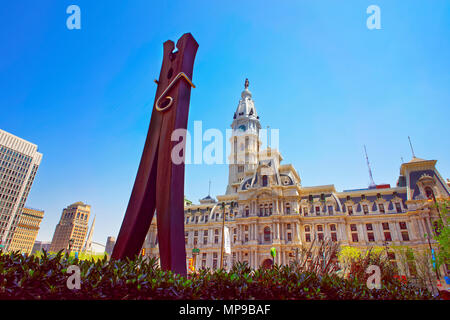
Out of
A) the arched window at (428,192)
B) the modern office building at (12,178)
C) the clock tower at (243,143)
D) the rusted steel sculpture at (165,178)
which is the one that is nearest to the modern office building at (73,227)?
the modern office building at (12,178)

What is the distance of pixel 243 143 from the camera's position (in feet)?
276

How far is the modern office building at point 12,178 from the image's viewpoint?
3300 inches

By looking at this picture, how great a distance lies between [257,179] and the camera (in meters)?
50.8

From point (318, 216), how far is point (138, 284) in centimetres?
4553

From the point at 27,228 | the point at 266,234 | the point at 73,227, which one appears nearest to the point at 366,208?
the point at 266,234

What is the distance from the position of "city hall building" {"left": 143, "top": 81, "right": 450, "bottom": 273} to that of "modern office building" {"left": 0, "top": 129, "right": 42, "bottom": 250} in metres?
72.7

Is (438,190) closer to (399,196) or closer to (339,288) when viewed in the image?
(399,196)

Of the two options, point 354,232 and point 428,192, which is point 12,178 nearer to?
point 354,232

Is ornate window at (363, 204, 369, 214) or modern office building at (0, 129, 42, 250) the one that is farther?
modern office building at (0, 129, 42, 250)

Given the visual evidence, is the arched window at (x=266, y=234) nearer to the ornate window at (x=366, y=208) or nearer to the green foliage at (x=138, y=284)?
the ornate window at (x=366, y=208)

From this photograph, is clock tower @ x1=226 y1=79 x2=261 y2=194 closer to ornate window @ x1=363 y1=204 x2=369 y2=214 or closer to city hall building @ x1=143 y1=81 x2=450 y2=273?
city hall building @ x1=143 y1=81 x2=450 y2=273

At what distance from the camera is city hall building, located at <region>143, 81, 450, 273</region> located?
40844mm

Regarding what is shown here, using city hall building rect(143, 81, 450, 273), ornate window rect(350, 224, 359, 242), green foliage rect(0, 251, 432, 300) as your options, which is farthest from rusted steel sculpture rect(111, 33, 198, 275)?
ornate window rect(350, 224, 359, 242)

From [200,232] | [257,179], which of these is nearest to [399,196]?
[257,179]
